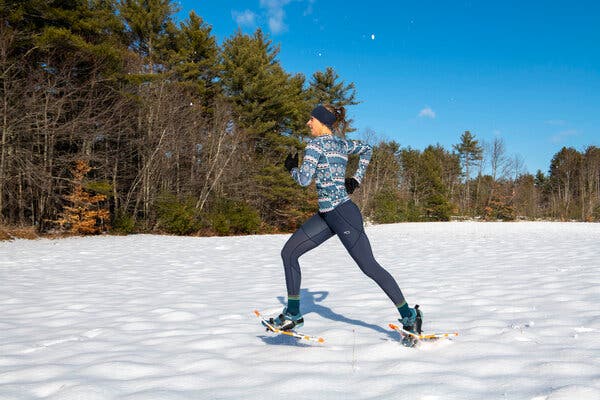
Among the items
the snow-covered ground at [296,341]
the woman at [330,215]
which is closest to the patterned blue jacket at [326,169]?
the woman at [330,215]

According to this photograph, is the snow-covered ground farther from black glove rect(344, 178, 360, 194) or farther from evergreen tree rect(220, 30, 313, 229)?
evergreen tree rect(220, 30, 313, 229)

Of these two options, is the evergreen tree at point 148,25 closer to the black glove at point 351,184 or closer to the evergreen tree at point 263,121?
the evergreen tree at point 263,121

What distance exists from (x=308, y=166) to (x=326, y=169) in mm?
191

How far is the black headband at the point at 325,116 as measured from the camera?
369cm

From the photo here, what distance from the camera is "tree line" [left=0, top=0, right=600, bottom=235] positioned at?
54.9ft

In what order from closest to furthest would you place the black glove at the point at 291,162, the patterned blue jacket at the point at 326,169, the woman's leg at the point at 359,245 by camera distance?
the woman's leg at the point at 359,245
the patterned blue jacket at the point at 326,169
the black glove at the point at 291,162

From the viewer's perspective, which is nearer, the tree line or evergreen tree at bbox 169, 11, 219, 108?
the tree line

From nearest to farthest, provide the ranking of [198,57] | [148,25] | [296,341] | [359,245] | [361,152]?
[359,245] → [296,341] → [361,152] → [148,25] → [198,57]

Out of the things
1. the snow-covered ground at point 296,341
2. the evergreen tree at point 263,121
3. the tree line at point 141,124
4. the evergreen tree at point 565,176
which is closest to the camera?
the snow-covered ground at point 296,341

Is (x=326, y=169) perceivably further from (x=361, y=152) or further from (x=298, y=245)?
(x=298, y=245)

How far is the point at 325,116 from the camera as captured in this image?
3.69 meters

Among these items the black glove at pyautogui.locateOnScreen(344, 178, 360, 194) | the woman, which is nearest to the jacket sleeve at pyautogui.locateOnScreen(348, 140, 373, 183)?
the woman

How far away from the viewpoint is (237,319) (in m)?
4.50

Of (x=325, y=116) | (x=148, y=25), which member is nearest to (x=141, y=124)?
(x=148, y=25)
